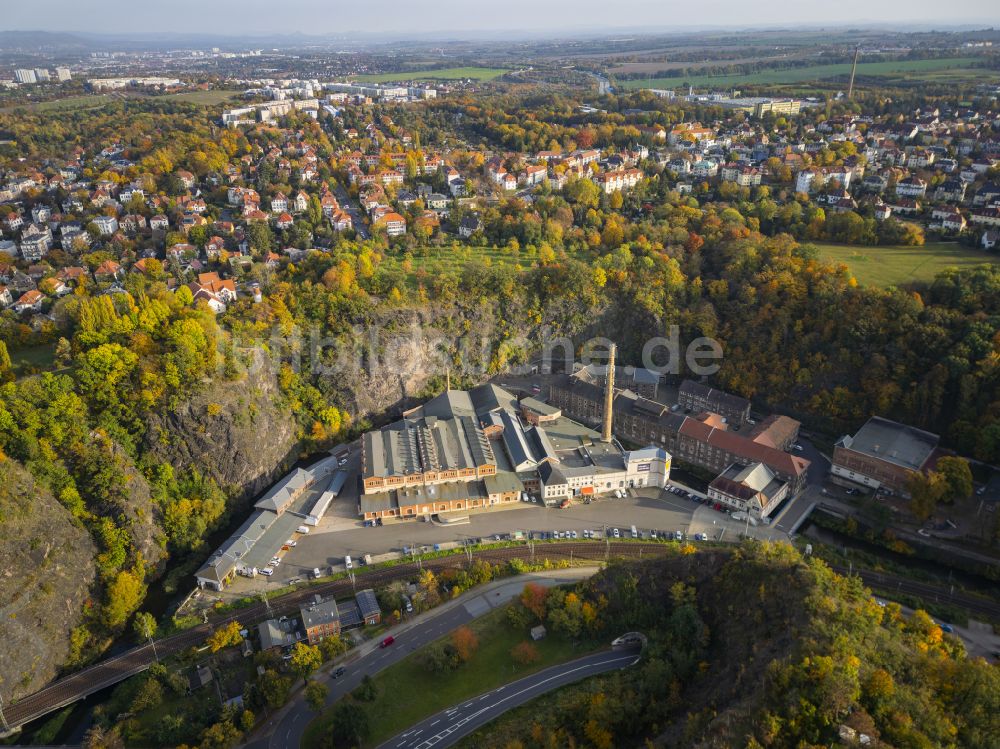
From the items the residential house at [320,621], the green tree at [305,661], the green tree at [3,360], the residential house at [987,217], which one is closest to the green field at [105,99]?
the residential house at [987,217]

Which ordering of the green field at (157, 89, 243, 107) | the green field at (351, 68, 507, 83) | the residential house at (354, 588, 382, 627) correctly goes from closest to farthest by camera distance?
the residential house at (354, 588, 382, 627), the green field at (157, 89, 243, 107), the green field at (351, 68, 507, 83)

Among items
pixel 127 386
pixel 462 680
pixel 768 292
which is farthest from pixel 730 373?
pixel 127 386

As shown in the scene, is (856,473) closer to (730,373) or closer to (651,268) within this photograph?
(730,373)

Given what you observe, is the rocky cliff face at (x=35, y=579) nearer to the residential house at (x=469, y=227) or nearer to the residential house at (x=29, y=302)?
the residential house at (x=29, y=302)

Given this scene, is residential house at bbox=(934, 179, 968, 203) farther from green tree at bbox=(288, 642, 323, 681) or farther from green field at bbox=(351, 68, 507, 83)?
green field at bbox=(351, 68, 507, 83)

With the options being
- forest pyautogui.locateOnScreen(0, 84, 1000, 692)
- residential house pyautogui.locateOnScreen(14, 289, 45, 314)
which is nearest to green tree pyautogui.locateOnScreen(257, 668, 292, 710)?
forest pyautogui.locateOnScreen(0, 84, 1000, 692)

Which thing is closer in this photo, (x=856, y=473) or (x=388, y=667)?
(x=388, y=667)
